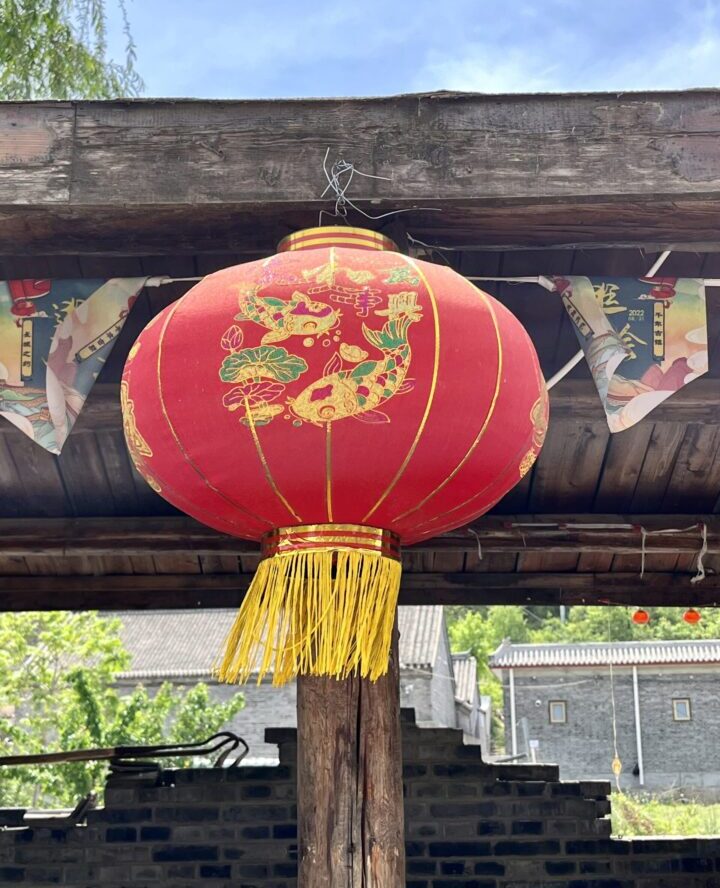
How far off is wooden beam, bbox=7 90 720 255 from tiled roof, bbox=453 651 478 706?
90.9 ft

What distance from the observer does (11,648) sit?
14.9 meters

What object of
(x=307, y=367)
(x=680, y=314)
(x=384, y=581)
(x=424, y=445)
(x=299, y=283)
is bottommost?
(x=384, y=581)

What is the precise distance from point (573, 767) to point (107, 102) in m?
25.2

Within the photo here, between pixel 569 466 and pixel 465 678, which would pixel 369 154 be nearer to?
pixel 569 466

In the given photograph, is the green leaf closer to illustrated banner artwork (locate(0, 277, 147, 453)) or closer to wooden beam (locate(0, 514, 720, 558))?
illustrated banner artwork (locate(0, 277, 147, 453))

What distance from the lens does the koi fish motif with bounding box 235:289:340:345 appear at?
217 cm

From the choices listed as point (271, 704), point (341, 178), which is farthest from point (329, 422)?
point (271, 704)

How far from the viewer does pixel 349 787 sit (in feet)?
8.23

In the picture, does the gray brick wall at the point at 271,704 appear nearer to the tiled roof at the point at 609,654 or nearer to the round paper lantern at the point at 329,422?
the tiled roof at the point at 609,654

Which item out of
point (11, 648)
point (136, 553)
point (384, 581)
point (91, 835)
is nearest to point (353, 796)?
point (384, 581)

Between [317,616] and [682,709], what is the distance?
957 inches

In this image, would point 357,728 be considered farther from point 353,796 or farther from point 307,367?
point 307,367

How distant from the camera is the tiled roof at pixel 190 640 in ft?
80.3

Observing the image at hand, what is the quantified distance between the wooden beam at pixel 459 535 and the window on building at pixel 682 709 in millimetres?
21820
